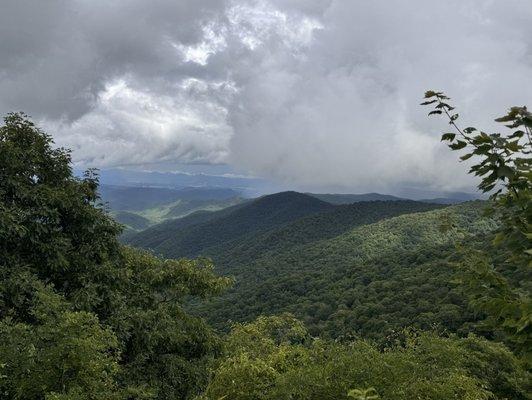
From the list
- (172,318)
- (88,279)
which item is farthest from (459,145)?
(172,318)

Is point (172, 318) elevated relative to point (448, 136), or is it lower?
lower

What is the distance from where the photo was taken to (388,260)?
163500mm

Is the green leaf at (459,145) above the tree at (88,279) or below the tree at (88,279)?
above

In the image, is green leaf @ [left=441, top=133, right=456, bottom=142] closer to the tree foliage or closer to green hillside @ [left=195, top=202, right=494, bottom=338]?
the tree foliage

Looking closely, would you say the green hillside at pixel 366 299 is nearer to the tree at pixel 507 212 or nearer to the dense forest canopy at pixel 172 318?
the dense forest canopy at pixel 172 318

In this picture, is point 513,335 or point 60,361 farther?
point 60,361

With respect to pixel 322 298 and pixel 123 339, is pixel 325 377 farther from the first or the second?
pixel 322 298

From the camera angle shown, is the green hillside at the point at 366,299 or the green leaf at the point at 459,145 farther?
the green hillside at the point at 366,299

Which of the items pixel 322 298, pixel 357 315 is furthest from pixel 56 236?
pixel 322 298

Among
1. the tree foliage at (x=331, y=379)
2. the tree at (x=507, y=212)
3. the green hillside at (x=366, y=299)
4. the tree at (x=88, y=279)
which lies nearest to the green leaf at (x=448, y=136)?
the tree at (x=507, y=212)

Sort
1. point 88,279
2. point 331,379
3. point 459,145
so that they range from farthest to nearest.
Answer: point 88,279 < point 331,379 < point 459,145

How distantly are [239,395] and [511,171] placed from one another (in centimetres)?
970

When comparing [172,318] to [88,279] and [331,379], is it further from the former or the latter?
[331,379]

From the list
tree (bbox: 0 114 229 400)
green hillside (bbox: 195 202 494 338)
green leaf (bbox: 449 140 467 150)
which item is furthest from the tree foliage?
green hillside (bbox: 195 202 494 338)
